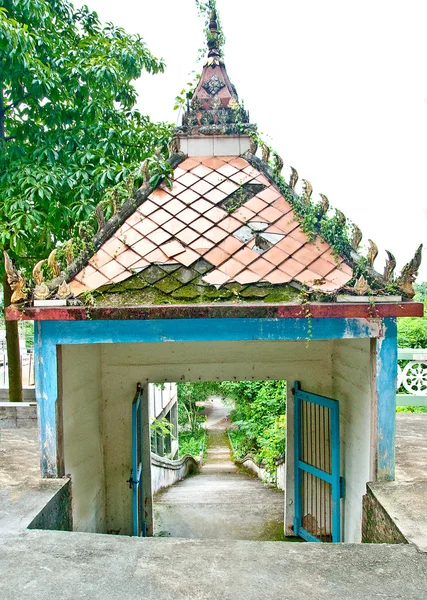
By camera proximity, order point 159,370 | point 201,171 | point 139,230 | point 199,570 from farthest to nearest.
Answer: point 159,370
point 201,171
point 139,230
point 199,570

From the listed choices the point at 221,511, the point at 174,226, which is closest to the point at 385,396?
the point at 174,226

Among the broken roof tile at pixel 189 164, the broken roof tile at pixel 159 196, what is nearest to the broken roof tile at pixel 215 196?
the broken roof tile at pixel 159 196

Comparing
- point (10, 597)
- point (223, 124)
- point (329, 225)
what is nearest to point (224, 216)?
point (329, 225)

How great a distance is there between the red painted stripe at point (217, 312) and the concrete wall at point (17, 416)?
2.95 meters

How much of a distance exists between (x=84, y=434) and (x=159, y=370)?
1.36m

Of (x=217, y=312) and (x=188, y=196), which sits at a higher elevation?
(x=188, y=196)

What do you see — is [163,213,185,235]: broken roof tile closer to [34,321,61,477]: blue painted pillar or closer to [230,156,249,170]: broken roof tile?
[230,156,249,170]: broken roof tile

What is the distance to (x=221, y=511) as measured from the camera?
8.13m

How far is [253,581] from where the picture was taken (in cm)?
250

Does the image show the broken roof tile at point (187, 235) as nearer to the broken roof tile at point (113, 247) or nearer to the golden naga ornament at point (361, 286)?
the broken roof tile at point (113, 247)

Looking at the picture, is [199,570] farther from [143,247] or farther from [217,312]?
[143,247]

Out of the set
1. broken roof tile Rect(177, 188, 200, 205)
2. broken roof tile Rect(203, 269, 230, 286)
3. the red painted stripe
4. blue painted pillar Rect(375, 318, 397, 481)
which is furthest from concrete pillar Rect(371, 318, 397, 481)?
broken roof tile Rect(177, 188, 200, 205)

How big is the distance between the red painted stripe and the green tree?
1.75 metres

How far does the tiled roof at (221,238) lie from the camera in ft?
12.5
